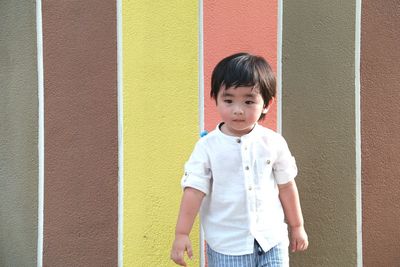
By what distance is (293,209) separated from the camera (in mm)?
2520

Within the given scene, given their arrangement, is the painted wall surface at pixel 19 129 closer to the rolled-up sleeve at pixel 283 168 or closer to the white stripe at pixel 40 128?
the white stripe at pixel 40 128

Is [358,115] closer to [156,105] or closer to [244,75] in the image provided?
[244,75]

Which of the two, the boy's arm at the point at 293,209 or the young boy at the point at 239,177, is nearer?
the young boy at the point at 239,177

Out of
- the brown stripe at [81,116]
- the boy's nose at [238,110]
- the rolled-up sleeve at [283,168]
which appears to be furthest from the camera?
the brown stripe at [81,116]

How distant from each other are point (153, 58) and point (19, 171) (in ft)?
3.06

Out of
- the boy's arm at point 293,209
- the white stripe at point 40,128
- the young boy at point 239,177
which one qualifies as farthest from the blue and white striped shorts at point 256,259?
the white stripe at point 40,128

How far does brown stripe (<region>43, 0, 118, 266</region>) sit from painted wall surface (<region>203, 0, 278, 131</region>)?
49 centimetres

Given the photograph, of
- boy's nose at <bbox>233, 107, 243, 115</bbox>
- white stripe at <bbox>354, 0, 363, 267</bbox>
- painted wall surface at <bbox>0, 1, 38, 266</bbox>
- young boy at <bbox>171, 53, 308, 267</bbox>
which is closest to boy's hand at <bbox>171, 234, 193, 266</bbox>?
young boy at <bbox>171, 53, 308, 267</bbox>

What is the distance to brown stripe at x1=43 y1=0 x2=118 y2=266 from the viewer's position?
286cm

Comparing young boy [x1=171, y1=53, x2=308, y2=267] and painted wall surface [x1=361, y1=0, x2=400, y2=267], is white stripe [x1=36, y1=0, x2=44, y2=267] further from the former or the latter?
painted wall surface [x1=361, y1=0, x2=400, y2=267]

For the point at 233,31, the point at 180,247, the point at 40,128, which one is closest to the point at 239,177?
the point at 180,247

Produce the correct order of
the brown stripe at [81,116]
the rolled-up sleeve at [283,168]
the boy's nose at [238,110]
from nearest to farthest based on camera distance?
the boy's nose at [238,110] < the rolled-up sleeve at [283,168] < the brown stripe at [81,116]

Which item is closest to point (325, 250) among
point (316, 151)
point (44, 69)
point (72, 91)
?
point (316, 151)

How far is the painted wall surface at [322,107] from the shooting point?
2.90m
